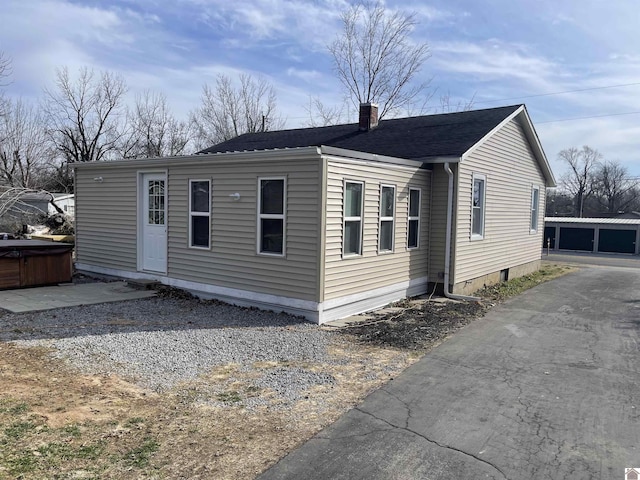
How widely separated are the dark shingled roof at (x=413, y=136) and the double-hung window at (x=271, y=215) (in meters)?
3.61

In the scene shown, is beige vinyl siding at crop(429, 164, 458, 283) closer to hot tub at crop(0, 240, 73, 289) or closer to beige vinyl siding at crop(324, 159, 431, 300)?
beige vinyl siding at crop(324, 159, 431, 300)

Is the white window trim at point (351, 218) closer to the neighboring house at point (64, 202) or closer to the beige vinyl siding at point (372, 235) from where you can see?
the beige vinyl siding at point (372, 235)

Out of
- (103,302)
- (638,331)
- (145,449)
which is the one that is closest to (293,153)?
(103,302)

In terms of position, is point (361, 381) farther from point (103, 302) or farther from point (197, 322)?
point (103, 302)

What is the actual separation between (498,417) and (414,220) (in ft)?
20.3

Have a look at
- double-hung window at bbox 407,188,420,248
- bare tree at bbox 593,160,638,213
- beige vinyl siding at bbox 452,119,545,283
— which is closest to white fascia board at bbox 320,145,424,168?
double-hung window at bbox 407,188,420,248

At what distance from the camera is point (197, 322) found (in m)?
7.62

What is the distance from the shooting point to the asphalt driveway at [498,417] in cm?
351

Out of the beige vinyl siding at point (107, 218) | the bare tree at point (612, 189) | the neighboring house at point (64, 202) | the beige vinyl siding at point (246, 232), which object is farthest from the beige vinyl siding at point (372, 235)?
the bare tree at point (612, 189)

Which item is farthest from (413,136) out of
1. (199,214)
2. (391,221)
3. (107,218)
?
(107,218)

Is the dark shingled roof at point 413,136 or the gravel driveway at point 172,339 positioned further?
the dark shingled roof at point 413,136

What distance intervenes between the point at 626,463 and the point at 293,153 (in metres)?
5.76

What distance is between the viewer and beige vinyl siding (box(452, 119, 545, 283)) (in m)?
10.7

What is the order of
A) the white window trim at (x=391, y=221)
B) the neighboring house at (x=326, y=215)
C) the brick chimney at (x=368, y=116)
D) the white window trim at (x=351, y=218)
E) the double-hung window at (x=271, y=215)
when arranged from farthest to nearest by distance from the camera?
the brick chimney at (x=368, y=116) < the white window trim at (x=391, y=221) < the double-hung window at (x=271, y=215) < the white window trim at (x=351, y=218) < the neighboring house at (x=326, y=215)
